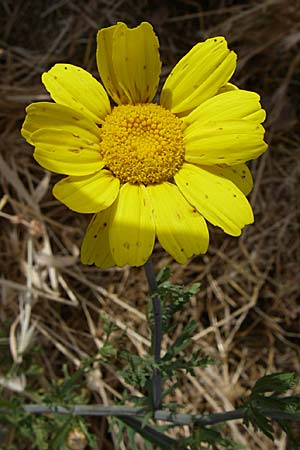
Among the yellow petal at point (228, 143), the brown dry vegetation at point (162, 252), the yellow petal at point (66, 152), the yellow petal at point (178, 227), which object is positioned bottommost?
the brown dry vegetation at point (162, 252)

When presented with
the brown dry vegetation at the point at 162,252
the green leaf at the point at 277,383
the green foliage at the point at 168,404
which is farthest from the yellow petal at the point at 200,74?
the brown dry vegetation at the point at 162,252

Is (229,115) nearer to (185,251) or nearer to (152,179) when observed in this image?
(152,179)

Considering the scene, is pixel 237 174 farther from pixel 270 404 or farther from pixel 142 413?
pixel 142 413

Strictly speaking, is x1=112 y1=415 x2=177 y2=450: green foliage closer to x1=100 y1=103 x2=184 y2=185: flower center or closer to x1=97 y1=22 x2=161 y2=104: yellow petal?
x1=100 y1=103 x2=184 y2=185: flower center

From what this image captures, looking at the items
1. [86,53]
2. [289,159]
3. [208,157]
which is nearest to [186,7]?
[86,53]

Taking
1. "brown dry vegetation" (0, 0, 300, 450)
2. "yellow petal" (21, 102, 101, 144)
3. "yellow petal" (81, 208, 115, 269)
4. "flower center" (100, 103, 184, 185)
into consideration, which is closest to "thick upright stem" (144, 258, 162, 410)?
"yellow petal" (81, 208, 115, 269)

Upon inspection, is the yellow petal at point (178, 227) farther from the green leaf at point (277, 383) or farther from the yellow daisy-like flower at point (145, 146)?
the green leaf at point (277, 383)

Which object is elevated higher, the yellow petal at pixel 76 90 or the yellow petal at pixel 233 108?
the yellow petal at pixel 76 90
